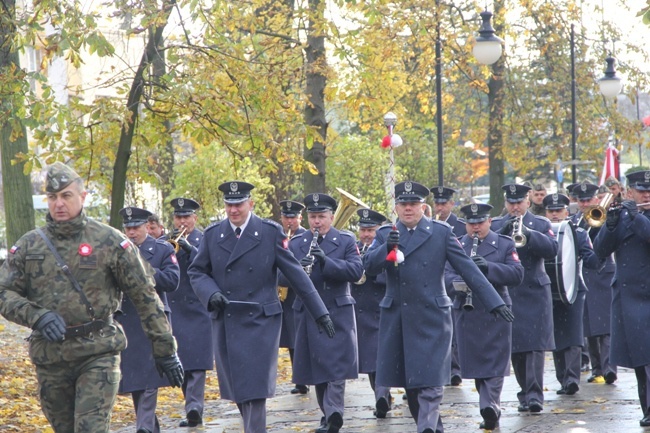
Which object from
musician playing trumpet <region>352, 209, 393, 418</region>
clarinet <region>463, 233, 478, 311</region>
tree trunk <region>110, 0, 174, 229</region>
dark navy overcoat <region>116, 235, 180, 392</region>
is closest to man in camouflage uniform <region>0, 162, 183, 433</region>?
dark navy overcoat <region>116, 235, 180, 392</region>

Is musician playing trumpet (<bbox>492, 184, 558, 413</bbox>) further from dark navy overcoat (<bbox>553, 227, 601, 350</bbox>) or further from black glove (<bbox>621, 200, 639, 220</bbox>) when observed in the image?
black glove (<bbox>621, 200, 639, 220</bbox>)

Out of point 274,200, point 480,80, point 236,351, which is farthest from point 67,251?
point 274,200

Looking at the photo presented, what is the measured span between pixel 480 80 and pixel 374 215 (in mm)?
13270

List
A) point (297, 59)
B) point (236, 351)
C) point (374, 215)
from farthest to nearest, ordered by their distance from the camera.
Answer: point (297, 59), point (374, 215), point (236, 351)

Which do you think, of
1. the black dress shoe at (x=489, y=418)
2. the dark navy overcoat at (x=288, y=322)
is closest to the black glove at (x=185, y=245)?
the dark navy overcoat at (x=288, y=322)

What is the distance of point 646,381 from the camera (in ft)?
34.1

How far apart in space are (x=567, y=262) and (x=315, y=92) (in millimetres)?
7809

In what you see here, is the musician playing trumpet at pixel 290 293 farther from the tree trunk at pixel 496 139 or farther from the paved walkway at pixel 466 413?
the tree trunk at pixel 496 139

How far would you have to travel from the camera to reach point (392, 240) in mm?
9594

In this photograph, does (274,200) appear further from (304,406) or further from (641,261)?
(641,261)

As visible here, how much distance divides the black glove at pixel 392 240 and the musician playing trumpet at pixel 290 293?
3729 millimetres

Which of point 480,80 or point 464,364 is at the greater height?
point 480,80

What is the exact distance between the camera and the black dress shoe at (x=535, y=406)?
37.5 ft

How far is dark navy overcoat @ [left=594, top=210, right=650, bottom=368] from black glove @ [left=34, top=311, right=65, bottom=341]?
5364 millimetres
